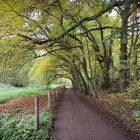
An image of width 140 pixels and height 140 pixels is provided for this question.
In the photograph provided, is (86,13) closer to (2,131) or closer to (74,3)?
(74,3)

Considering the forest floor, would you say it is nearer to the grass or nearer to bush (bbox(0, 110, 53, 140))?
bush (bbox(0, 110, 53, 140))

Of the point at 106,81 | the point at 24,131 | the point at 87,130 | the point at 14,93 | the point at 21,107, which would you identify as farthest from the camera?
the point at 14,93


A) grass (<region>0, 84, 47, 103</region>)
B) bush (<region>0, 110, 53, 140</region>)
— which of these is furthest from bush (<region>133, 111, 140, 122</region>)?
grass (<region>0, 84, 47, 103</region>)

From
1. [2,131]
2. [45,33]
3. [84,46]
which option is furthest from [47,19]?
[2,131]

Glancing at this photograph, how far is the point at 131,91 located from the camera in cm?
1230

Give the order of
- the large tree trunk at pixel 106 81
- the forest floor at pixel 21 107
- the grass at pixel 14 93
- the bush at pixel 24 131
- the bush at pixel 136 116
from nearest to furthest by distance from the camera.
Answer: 1. the bush at pixel 24 131
2. the bush at pixel 136 116
3. the forest floor at pixel 21 107
4. the large tree trunk at pixel 106 81
5. the grass at pixel 14 93

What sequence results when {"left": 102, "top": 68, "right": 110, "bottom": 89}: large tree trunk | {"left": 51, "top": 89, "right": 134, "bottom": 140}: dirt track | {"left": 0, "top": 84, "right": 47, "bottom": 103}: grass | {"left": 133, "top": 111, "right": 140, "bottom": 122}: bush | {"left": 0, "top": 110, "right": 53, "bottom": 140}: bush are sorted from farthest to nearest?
{"left": 0, "top": 84, "right": 47, "bottom": 103}: grass → {"left": 102, "top": 68, "right": 110, "bottom": 89}: large tree trunk → {"left": 133, "top": 111, "right": 140, "bottom": 122}: bush → {"left": 0, "top": 110, "right": 53, "bottom": 140}: bush → {"left": 51, "top": 89, "right": 134, "bottom": 140}: dirt track

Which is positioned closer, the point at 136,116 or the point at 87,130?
the point at 87,130

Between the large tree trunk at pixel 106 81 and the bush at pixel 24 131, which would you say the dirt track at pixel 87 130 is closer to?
the bush at pixel 24 131

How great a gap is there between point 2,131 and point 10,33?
21.3ft

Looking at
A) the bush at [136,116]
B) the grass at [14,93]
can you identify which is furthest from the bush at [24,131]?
the grass at [14,93]

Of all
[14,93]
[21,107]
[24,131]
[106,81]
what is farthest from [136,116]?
[14,93]

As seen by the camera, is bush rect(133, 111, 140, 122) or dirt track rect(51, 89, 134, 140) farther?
bush rect(133, 111, 140, 122)

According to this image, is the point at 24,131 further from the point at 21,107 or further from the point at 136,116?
the point at 21,107
